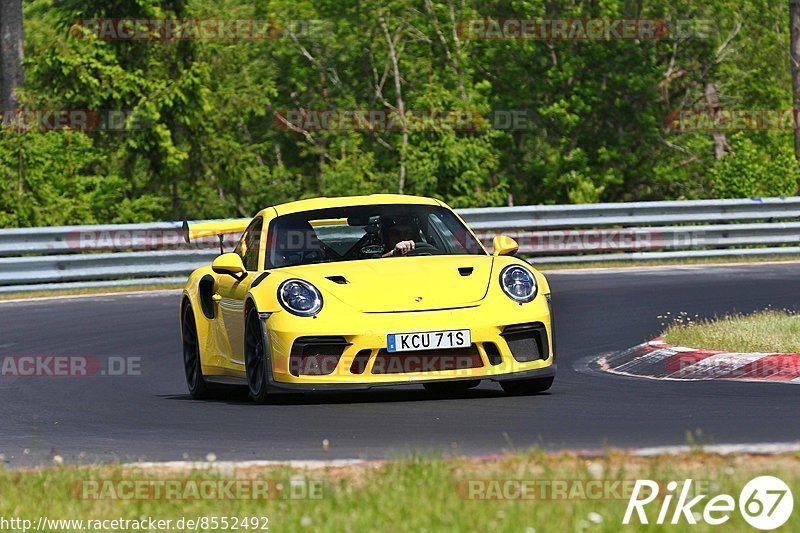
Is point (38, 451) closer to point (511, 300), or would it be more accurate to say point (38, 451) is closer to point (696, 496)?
point (511, 300)

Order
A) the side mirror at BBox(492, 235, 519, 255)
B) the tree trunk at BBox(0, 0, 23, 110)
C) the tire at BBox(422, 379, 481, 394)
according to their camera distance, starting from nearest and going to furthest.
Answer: the side mirror at BBox(492, 235, 519, 255), the tire at BBox(422, 379, 481, 394), the tree trunk at BBox(0, 0, 23, 110)

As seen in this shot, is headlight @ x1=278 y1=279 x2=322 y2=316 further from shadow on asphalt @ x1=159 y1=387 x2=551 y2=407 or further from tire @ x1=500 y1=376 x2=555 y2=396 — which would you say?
tire @ x1=500 y1=376 x2=555 y2=396

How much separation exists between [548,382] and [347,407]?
1.29m

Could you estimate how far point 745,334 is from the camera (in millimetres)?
11984

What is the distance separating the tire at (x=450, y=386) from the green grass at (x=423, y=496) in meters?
3.90

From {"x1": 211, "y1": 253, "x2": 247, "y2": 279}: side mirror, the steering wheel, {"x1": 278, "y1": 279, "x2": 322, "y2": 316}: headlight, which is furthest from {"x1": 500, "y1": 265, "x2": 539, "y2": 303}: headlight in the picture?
{"x1": 211, "y1": 253, "x2": 247, "y2": 279}: side mirror

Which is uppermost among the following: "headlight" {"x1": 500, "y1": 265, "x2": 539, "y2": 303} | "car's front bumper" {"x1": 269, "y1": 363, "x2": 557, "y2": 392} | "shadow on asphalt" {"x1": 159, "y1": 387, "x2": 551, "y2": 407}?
"headlight" {"x1": 500, "y1": 265, "x2": 539, "y2": 303}

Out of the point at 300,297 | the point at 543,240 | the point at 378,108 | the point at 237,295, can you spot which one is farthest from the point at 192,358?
the point at 378,108

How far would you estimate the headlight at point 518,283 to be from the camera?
9.74 metres

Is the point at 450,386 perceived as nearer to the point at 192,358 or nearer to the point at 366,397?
the point at 366,397

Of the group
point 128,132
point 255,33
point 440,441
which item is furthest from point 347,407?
point 255,33

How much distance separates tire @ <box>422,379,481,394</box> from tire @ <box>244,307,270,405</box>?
1.20m

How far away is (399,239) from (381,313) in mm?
1370

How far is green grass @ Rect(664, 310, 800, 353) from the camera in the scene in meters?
11.3
